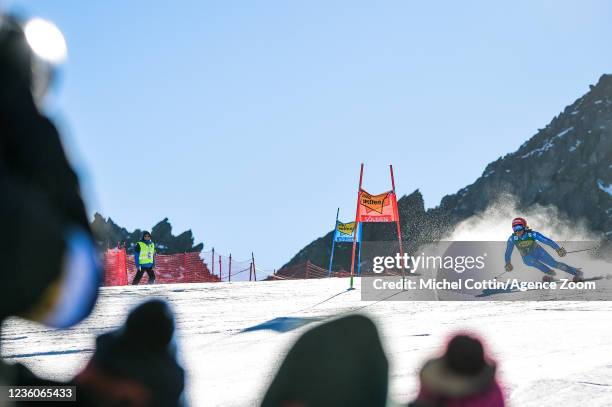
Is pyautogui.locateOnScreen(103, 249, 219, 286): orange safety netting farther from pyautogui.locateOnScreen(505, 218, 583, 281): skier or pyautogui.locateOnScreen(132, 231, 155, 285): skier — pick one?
pyautogui.locateOnScreen(505, 218, 583, 281): skier

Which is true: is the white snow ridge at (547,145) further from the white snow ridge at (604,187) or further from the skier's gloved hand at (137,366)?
the skier's gloved hand at (137,366)

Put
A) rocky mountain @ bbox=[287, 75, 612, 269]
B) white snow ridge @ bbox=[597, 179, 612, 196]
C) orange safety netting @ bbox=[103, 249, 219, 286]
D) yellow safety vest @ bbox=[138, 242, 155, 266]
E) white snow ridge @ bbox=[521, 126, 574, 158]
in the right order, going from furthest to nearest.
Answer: white snow ridge @ bbox=[521, 126, 574, 158]
rocky mountain @ bbox=[287, 75, 612, 269]
white snow ridge @ bbox=[597, 179, 612, 196]
orange safety netting @ bbox=[103, 249, 219, 286]
yellow safety vest @ bbox=[138, 242, 155, 266]

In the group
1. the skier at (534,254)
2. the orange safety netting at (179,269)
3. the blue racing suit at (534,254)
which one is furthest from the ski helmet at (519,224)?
the orange safety netting at (179,269)

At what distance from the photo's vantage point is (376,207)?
48.2 ft

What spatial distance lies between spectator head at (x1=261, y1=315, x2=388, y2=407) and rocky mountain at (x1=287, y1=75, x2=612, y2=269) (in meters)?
105

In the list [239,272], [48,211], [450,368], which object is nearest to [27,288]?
[48,211]

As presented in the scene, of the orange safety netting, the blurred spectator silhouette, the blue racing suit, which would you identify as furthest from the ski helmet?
the orange safety netting

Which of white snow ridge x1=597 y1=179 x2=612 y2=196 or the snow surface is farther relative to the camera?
white snow ridge x1=597 y1=179 x2=612 y2=196

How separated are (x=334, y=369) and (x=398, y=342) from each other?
18.4 ft

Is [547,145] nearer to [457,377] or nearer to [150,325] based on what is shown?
[457,377]

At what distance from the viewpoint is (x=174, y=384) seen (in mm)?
933

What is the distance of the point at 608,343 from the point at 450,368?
5.43 m

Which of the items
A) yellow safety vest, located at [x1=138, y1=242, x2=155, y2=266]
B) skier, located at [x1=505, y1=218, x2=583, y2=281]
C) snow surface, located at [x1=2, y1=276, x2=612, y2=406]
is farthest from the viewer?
yellow safety vest, located at [x1=138, y1=242, x2=155, y2=266]

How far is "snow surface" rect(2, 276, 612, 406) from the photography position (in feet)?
13.0
